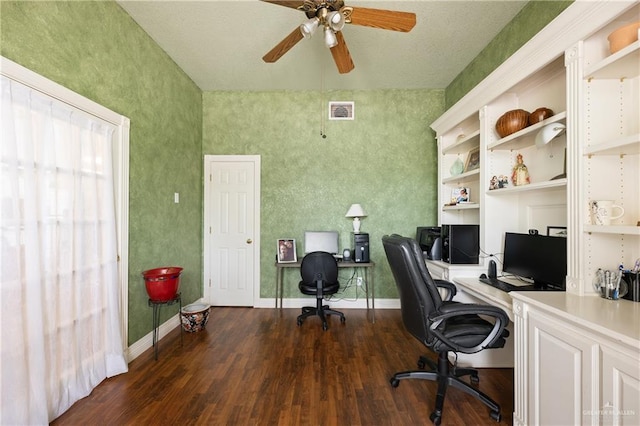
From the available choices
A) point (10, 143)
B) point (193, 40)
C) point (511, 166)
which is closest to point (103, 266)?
point (10, 143)

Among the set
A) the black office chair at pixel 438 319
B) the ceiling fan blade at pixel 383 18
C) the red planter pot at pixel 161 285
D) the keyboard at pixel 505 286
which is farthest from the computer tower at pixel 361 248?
the ceiling fan blade at pixel 383 18

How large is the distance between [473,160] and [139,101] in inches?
133

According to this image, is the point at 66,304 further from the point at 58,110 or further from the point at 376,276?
the point at 376,276

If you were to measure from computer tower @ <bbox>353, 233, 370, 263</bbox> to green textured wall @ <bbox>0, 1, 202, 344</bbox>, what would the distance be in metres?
2.16

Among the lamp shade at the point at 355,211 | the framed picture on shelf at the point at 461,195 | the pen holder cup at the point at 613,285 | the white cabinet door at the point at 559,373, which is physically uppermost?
the framed picture on shelf at the point at 461,195

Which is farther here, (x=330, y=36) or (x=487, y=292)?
(x=487, y=292)

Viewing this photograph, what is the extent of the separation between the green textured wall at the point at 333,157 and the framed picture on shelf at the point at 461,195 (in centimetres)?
60

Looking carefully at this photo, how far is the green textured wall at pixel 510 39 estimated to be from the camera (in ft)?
6.71

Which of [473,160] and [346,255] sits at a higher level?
[473,160]

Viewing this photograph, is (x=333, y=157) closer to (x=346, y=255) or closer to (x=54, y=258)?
(x=346, y=255)

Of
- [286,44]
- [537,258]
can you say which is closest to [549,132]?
[537,258]

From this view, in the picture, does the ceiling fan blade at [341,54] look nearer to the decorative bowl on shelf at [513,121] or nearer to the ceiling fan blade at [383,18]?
the ceiling fan blade at [383,18]

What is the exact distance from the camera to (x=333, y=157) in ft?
12.5

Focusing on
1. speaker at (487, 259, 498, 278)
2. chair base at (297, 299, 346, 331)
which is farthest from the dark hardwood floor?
speaker at (487, 259, 498, 278)
